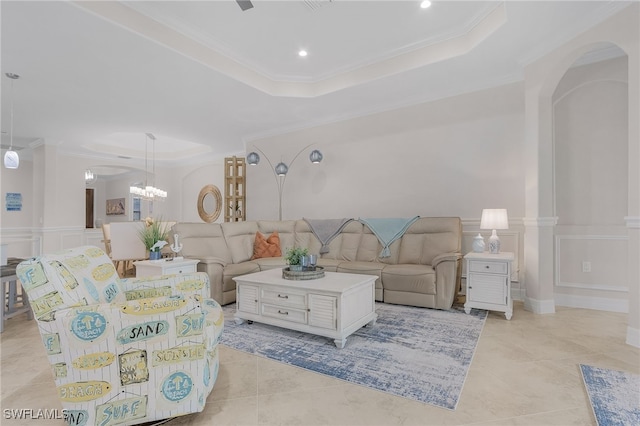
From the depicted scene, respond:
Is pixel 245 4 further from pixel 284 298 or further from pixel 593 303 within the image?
pixel 593 303

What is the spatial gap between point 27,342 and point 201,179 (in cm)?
584

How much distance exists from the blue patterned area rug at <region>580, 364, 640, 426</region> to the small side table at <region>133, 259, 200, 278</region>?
331 cm

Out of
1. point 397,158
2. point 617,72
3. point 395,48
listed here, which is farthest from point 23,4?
point 617,72

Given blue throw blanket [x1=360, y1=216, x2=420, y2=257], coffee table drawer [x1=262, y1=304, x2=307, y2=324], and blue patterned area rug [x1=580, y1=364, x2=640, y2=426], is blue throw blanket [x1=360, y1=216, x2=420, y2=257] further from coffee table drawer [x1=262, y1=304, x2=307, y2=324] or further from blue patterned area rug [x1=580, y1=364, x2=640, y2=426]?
blue patterned area rug [x1=580, y1=364, x2=640, y2=426]

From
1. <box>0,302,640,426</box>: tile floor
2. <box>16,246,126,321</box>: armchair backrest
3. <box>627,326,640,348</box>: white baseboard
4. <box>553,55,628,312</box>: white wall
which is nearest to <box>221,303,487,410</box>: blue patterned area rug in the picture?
<box>0,302,640,426</box>: tile floor

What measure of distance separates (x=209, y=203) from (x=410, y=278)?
596 cm

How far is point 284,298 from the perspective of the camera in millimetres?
2771

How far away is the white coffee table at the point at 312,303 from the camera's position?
2506 mm

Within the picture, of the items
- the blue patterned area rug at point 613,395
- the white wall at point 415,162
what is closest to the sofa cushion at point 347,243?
the white wall at point 415,162

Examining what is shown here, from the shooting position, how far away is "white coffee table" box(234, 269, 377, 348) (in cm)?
251

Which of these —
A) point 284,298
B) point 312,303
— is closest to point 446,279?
point 312,303

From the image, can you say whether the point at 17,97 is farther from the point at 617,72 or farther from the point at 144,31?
the point at 617,72

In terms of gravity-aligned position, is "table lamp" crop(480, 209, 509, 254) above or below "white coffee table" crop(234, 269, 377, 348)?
above

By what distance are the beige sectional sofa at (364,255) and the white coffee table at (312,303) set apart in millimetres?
742
